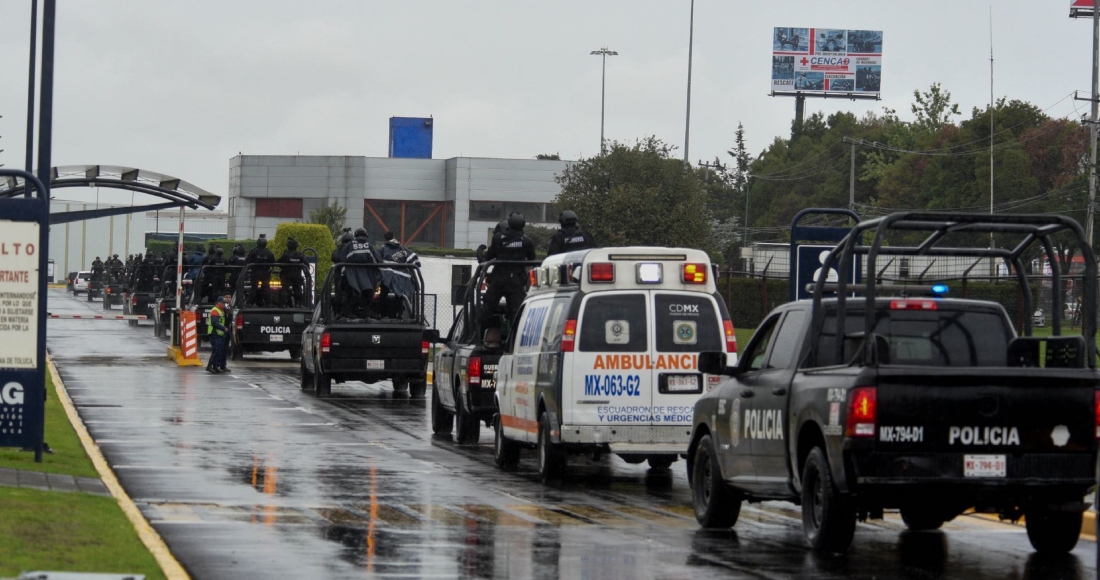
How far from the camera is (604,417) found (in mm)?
15656

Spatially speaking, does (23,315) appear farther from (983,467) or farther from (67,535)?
(983,467)

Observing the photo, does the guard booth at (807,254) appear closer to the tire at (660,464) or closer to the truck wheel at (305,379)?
the tire at (660,464)

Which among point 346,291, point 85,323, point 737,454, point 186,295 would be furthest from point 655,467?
point 85,323

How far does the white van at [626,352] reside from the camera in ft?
51.5

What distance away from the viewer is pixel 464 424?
21031 mm

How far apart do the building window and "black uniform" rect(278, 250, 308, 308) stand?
6532 cm

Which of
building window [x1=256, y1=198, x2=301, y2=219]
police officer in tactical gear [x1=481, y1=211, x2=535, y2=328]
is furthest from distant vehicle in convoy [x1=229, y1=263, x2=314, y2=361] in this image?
building window [x1=256, y1=198, x2=301, y2=219]

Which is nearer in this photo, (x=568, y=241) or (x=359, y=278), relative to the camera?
(x=568, y=241)

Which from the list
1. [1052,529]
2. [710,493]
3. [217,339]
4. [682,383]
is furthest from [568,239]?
[217,339]

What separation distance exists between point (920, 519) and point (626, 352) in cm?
401

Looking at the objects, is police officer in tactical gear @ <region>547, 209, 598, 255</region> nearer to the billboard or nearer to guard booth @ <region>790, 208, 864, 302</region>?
guard booth @ <region>790, 208, 864, 302</region>

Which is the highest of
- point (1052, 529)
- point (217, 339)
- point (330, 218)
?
point (330, 218)

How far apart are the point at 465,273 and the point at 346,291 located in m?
26.2

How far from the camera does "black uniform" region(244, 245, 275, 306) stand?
3878 cm
